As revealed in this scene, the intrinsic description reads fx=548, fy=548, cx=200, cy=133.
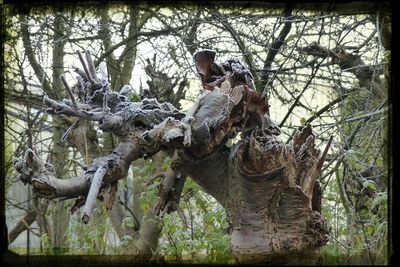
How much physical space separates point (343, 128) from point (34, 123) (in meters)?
0.66

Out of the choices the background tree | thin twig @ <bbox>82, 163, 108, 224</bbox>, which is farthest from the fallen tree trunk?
the background tree

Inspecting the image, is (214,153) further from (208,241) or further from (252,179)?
(208,241)

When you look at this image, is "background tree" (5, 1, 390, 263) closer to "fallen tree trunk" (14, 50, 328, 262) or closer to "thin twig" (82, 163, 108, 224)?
"fallen tree trunk" (14, 50, 328, 262)

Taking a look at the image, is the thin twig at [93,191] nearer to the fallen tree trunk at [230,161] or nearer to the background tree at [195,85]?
the fallen tree trunk at [230,161]

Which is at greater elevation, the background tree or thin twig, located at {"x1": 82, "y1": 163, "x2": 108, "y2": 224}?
the background tree

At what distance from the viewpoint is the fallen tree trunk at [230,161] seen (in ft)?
2.50

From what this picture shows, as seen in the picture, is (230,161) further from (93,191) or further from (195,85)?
(195,85)

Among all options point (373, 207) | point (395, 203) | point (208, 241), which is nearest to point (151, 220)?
point (208, 241)

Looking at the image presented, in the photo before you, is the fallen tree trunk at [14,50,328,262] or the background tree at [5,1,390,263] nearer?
the fallen tree trunk at [14,50,328,262]

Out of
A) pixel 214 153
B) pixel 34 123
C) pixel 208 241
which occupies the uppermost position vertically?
pixel 34 123

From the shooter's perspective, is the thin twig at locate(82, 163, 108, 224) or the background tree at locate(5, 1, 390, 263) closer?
the thin twig at locate(82, 163, 108, 224)

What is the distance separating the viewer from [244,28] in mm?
1131

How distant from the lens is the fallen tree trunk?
763mm

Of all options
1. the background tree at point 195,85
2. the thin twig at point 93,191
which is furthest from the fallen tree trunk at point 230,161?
the background tree at point 195,85
